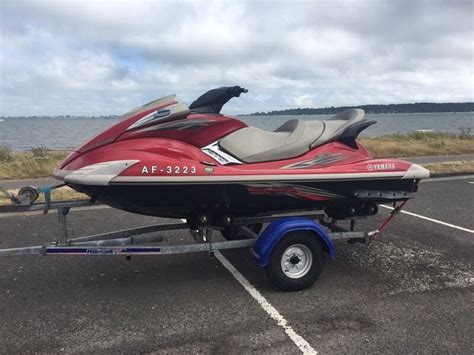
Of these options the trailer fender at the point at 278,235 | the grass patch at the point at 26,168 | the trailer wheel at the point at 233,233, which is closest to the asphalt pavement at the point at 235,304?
the trailer wheel at the point at 233,233

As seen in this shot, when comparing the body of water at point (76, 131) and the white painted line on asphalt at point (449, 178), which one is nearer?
the white painted line on asphalt at point (449, 178)

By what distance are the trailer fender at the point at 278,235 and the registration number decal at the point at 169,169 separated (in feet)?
3.26

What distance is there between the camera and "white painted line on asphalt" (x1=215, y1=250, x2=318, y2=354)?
137 inches

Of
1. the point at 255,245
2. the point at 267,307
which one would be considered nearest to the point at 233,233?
the point at 255,245

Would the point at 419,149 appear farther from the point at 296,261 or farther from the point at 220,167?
the point at 220,167

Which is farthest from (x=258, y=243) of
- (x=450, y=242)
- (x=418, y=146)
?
(x=418, y=146)

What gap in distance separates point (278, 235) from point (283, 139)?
1.04m

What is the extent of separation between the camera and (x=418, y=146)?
17.8m

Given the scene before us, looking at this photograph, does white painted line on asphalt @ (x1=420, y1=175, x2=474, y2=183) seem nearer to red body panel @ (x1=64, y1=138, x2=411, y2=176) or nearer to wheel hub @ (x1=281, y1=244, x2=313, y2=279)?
red body panel @ (x1=64, y1=138, x2=411, y2=176)

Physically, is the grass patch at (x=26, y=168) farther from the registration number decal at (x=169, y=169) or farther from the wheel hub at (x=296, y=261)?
the wheel hub at (x=296, y=261)

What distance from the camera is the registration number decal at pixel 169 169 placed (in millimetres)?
4062

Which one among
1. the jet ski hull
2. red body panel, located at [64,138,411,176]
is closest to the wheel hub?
the jet ski hull

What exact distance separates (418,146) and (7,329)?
16.9 m

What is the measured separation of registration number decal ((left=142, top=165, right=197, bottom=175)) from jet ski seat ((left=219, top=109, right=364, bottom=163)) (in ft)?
1.52
